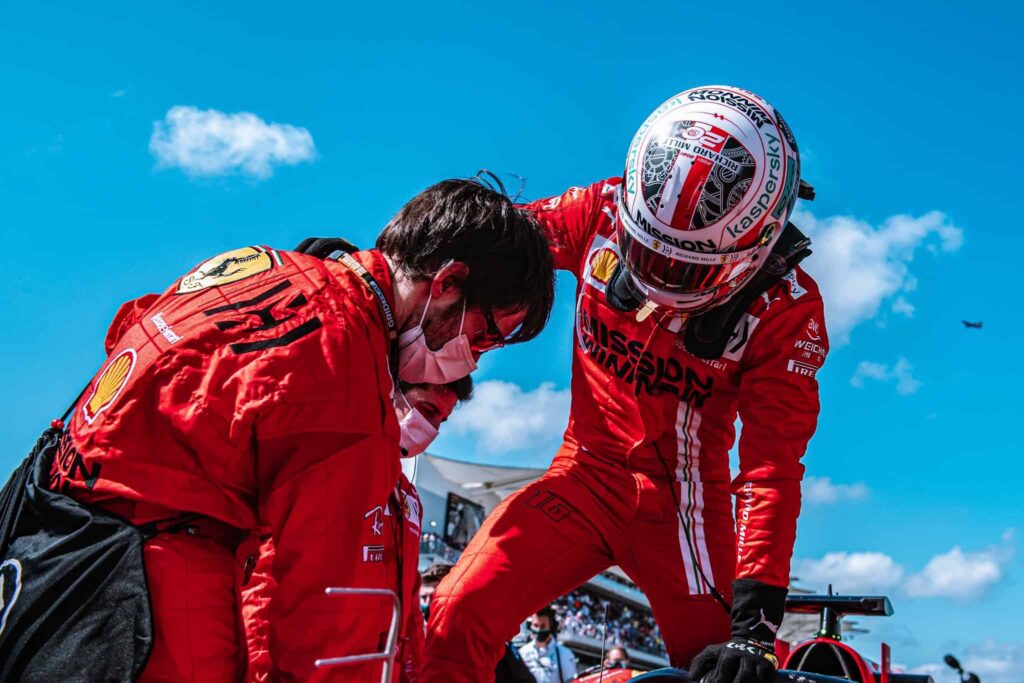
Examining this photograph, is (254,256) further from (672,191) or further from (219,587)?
(672,191)

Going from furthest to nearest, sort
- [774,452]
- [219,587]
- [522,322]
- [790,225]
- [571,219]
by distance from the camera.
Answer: [571,219], [790,225], [774,452], [522,322], [219,587]

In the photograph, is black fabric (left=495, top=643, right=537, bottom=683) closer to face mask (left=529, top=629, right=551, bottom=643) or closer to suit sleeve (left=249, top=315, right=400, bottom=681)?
face mask (left=529, top=629, right=551, bottom=643)

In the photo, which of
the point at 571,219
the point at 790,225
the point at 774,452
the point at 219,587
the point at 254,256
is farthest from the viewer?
the point at 571,219

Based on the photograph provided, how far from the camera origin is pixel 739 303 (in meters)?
4.09

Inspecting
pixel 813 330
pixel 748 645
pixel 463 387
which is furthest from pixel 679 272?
pixel 748 645

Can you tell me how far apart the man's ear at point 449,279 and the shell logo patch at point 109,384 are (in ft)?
2.44

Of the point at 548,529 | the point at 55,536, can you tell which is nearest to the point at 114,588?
the point at 55,536

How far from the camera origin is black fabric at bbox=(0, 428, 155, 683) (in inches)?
83.0

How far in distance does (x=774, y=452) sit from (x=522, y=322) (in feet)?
4.93

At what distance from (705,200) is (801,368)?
766mm

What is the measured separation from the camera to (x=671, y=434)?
4.27 metres

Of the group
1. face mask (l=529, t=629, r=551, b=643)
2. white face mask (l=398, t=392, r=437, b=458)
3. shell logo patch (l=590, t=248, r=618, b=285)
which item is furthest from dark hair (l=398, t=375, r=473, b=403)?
face mask (l=529, t=629, r=551, b=643)

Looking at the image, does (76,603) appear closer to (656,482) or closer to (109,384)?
(109,384)

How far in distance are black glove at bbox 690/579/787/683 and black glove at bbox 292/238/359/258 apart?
1844mm
